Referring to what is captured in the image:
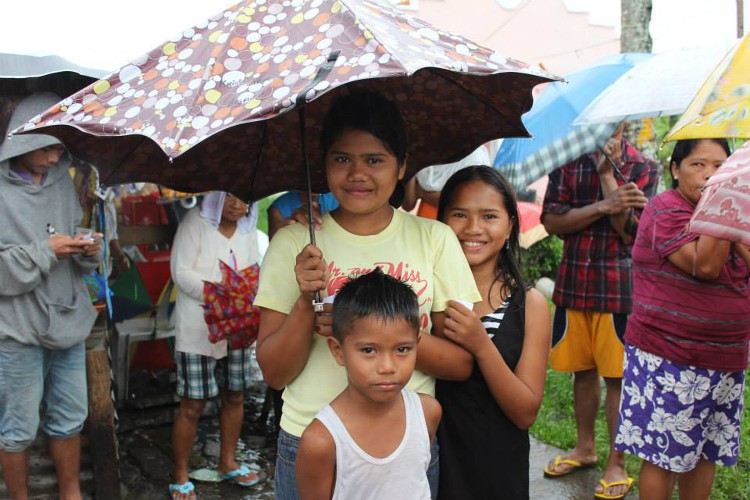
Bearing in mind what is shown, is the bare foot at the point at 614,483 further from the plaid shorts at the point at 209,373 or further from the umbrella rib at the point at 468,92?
the umbrella rib at the point at 468,92

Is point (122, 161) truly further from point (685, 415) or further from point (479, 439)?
point (685, 415)

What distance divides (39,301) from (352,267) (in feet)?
6.87

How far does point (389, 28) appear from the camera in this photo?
1.85 meters

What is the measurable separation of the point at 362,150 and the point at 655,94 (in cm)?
217

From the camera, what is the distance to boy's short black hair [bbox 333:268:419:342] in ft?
6.43

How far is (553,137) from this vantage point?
154 inches

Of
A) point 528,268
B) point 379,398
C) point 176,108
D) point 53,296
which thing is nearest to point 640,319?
point 379,398

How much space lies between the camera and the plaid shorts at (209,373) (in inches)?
162

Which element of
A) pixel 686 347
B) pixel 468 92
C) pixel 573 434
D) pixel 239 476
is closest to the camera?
pixel 468 92

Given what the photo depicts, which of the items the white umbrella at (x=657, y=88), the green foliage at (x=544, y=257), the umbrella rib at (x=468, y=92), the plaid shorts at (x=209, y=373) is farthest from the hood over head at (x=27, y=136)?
the green foliage at (x=544, y=257)

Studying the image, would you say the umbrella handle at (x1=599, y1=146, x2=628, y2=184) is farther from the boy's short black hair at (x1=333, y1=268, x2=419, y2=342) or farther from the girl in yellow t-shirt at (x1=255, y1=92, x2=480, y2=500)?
the boy's short black hair at (x1=333, y1=268, x2=419, y2=342)

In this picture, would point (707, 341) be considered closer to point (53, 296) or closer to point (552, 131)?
point (552, 131)

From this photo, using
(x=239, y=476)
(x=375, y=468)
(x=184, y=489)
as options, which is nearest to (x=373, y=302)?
(x=375, y=468)

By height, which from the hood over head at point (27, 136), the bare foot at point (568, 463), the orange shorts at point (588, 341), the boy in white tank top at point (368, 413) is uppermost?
the hood over head at point (27, 136)
